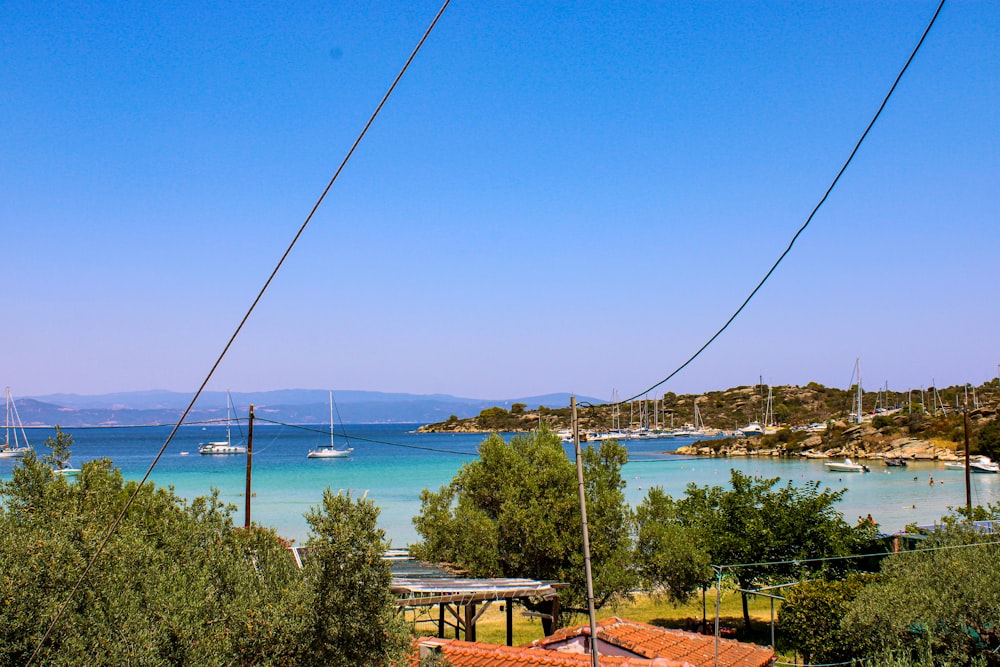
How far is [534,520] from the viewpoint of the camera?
19984 mm

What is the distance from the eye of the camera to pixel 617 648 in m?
14.6

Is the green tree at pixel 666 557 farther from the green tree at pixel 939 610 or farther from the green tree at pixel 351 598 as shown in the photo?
the green tree at pixel 351 598

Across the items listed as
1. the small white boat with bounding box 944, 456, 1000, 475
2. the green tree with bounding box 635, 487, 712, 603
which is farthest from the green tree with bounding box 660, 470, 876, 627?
the small white boat with bounding box 944, 456, 1000, 475

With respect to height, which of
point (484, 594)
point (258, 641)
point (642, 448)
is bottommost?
point (642, 448)

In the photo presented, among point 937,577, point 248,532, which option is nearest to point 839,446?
point 937,577

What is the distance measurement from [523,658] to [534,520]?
701cm

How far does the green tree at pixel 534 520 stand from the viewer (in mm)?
19844

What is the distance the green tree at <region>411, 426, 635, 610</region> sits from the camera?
1984cm

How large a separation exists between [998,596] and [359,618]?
34.0ft

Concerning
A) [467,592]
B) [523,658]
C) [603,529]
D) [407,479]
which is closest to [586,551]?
[467,592]

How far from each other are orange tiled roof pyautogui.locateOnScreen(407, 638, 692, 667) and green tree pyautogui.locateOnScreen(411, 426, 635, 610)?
19.4 ft

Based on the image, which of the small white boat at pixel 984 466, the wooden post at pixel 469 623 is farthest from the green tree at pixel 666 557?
the small white boat at pixel 984 466

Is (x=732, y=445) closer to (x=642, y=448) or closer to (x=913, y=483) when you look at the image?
(x=642, y=448)

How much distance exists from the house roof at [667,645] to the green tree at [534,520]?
3.23 metres
